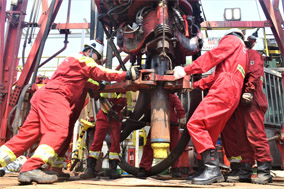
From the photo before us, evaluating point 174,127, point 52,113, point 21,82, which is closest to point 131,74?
point 52,113

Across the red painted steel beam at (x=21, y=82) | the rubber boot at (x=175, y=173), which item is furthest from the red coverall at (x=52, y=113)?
the red painted steel beam at (x=21, y=82)

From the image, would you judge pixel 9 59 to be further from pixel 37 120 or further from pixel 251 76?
pixel 251 76

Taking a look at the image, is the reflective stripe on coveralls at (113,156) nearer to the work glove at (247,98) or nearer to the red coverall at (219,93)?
the red coverall at (219,93)

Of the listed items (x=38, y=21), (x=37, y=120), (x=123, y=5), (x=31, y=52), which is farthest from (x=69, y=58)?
(x=38, y=21)

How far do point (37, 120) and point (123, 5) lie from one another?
6.23 feet

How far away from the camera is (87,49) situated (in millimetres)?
3311

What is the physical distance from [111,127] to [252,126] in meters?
1.95

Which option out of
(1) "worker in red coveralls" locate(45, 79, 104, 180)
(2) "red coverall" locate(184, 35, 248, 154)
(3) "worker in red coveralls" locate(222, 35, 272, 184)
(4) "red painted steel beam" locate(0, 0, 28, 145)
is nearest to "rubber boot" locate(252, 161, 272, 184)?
(3) "worker in red coveralls" locate(222, 35, 272, 184)

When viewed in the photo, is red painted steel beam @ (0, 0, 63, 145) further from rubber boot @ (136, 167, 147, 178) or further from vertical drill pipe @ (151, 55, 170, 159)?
vertical drill pipe @ (151, 55, 170, 159)

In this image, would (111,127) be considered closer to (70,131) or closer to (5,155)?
(70,131)

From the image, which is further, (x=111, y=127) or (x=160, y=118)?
(x=111, y=127)

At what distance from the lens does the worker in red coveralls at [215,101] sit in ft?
8.32

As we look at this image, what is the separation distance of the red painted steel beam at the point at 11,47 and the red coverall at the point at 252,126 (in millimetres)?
4746

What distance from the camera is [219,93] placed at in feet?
8.66
